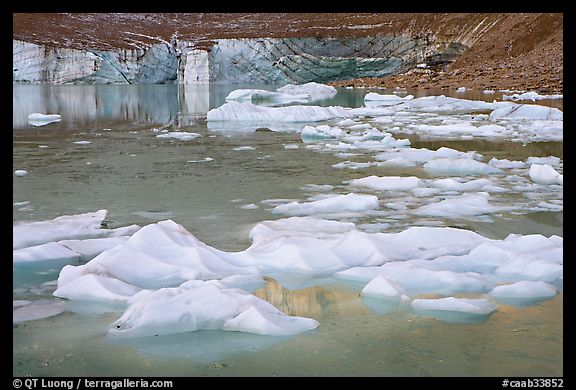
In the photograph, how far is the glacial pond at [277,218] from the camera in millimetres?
2365

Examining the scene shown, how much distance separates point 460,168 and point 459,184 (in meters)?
0.86

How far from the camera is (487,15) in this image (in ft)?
127

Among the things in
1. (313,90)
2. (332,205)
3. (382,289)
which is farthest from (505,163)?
(313,90)

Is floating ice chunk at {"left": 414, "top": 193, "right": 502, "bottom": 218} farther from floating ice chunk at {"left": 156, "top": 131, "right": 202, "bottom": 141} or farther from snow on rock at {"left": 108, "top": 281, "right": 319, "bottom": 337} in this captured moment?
floating ice chunk at {"left": 156, "top": 131, "right": 202, "bottom": 141}

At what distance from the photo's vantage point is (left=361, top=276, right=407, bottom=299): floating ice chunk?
3014mm

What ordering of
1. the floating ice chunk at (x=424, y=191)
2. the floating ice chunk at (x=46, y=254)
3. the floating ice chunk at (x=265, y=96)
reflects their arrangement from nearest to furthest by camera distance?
the floating ice chunk at (x=46, y=254), the floating ice chunk at (x=424, y=191), the floating ice chunk at (x=265, y=96)

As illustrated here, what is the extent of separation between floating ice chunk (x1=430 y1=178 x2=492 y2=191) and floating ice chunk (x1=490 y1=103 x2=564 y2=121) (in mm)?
6579

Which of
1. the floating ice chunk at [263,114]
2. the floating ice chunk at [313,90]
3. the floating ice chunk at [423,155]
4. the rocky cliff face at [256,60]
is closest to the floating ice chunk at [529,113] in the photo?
the floating ice chunk at [263,114]

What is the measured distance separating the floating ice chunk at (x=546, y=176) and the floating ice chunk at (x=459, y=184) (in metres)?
0.49

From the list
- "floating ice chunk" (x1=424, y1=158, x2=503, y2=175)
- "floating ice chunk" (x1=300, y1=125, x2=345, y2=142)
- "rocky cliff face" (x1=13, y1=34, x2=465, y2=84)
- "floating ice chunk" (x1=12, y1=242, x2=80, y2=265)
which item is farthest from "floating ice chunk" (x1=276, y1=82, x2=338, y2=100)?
"floating ice chunk" (x1=12, y1=242, x2=80, y2=265)

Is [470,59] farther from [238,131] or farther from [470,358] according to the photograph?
[470,358]

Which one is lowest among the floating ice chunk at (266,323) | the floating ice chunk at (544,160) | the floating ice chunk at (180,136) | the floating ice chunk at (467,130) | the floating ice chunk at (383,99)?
the floating ice chunk at (383,99)

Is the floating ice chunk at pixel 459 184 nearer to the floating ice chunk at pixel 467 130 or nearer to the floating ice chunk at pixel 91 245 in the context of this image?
the floating ice chunk at pixel 91 245

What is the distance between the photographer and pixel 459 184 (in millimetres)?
5637
